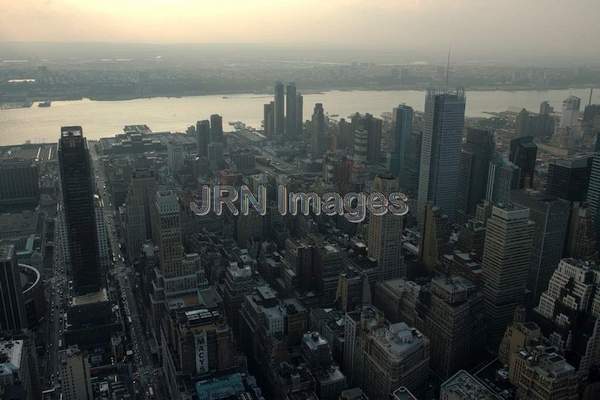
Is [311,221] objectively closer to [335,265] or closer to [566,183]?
[335,265]

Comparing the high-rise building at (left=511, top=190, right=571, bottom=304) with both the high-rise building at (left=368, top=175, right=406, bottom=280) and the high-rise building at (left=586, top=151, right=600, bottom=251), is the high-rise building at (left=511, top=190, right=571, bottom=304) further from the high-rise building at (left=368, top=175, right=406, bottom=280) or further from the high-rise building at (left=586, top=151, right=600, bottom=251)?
the high-rise building at (left=368, top=175, right=406, bottom=280)

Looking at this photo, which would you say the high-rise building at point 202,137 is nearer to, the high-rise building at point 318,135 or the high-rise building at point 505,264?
the high-rise building at point 318,135

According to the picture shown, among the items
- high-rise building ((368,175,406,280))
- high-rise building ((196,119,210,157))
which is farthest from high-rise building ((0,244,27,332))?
high-rise building ((196,119,210,157))

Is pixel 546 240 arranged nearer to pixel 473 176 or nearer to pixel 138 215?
pixel 473 176

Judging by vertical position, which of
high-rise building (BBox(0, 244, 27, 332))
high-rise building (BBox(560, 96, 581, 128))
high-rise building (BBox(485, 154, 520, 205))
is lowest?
high-rise building (BBox(0, 244, 27, 332))

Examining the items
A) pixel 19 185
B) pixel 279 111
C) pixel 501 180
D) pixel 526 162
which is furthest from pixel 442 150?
pixel 279 111

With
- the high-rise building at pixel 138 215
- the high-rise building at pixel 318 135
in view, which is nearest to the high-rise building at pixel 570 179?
the high-rise building at pixel 138 215

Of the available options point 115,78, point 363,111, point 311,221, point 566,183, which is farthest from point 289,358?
point 115,78
